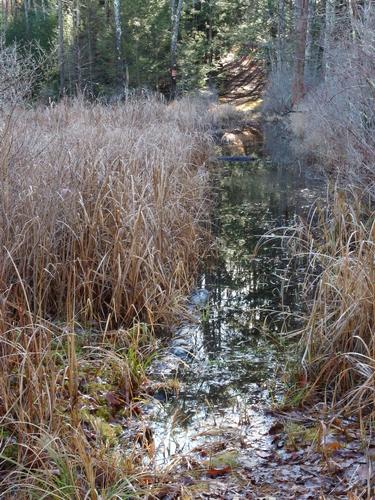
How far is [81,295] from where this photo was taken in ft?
16.3

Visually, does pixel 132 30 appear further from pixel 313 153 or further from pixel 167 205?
pixel 167 205

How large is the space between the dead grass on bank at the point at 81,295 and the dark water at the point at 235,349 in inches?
11.3

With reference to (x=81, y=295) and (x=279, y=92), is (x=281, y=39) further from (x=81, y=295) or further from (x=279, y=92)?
(x=81, y=295)

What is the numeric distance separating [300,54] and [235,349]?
17.1 meters

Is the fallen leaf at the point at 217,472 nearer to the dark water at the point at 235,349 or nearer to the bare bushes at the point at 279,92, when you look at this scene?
the dark water at the point at 235,349

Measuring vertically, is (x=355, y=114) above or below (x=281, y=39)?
below

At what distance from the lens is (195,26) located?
1346 inches

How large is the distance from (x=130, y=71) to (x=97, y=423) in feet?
84.5

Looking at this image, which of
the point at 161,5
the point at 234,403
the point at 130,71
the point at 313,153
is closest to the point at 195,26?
the point at 161,5

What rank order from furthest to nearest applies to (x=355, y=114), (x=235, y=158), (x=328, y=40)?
(x=235, y=158), (x=328, y=40), (x=355, y=114)

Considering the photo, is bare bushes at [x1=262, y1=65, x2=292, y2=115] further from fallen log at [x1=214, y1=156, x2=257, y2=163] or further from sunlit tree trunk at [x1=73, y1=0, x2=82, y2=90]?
fallen log at [x1=214, y1=156, x2=257, y2=163]

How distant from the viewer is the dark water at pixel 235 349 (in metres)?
3.65

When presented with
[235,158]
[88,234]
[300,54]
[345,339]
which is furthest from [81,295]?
[300,54]

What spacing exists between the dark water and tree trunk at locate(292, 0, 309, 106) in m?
12.3
